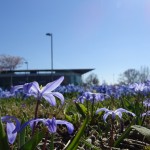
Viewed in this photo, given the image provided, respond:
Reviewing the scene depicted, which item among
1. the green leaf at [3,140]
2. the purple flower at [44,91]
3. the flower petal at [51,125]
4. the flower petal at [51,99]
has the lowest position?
the green leaf at [3,140]

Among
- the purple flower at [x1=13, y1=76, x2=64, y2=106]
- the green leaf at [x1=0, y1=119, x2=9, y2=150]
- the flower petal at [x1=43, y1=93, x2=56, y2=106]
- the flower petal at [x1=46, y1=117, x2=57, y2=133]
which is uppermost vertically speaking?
the purple flower at [x1=13, y1=76, x2=64, y2=106]

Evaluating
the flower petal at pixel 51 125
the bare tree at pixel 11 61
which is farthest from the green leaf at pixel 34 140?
the bare tree at pixel 11 61

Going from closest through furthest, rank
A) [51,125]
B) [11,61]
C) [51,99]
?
1. [51,125]
2. [51,99]
3. [11,61]

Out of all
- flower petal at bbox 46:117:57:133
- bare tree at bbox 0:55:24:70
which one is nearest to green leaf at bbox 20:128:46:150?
flower petal at bbox 46:117:57:133

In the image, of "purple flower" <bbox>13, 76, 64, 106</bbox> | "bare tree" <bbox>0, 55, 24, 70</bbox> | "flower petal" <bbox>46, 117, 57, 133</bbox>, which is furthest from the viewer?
"bare tree" <bbox>0, 55, 24, 70</bbox>

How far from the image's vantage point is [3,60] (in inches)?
2244

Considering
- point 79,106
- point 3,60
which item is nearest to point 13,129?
point 79,106

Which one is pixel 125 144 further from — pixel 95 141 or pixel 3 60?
pixel 3 60

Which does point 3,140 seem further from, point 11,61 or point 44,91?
point 11,61

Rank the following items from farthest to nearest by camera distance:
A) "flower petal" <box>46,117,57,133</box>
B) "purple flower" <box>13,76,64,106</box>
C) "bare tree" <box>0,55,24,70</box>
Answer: "bare tree" <box>0,55,24,70</box>, "purple flower" <box>13,76,64,106</box>, "flower petal" <box>46,117,57,133</box>

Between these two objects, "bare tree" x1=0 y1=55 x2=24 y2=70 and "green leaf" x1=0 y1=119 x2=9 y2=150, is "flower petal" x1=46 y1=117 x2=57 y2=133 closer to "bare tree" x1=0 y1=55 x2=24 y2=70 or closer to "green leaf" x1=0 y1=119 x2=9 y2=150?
"green leaf" x1=0 y1=119 x2=9 y2=150

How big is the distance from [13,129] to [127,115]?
66.2 inches

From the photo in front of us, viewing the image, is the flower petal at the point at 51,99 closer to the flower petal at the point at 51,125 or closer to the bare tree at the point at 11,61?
the flower petal at the point at 51,125

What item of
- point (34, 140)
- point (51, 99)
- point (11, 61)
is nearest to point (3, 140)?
point (34, 140)
